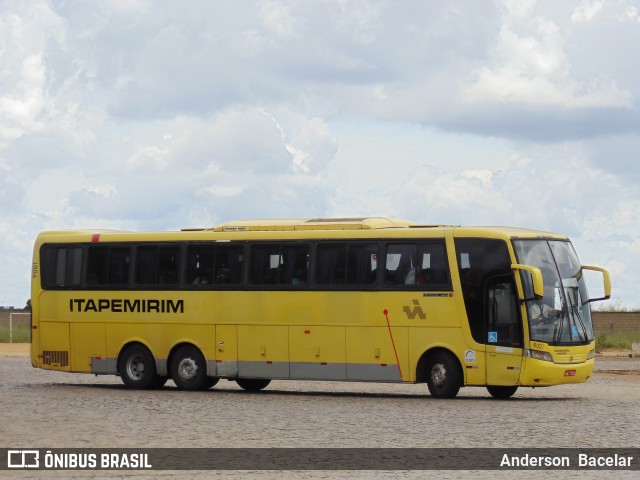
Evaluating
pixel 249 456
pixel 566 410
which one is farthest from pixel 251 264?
pixel 249 456

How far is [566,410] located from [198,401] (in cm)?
670

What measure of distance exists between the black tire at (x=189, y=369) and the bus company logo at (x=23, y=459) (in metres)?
14.2

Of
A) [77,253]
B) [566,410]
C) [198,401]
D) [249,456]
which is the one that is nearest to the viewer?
[249,456]

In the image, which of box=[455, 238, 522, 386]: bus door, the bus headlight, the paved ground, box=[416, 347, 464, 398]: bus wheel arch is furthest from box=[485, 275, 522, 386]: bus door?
box=[416, 347, 464, 398]: bus wheel arch

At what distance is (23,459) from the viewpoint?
15289mm

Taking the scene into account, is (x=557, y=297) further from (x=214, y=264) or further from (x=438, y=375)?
(x=214, y=264)

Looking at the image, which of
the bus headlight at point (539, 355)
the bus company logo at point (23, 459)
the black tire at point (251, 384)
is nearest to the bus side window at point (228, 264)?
the black tire at point (251, 384)

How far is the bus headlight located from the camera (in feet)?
86.5

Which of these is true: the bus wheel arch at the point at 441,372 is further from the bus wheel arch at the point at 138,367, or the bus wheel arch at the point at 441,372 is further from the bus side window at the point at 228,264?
the bus wheel arch at the point at 138,367

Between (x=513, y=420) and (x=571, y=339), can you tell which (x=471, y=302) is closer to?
(x=571, y=339)

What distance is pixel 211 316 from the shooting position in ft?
98.8

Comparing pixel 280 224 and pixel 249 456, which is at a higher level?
pixel 280 224

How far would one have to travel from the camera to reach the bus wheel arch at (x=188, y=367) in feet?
99.4

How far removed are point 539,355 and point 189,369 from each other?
26.0ft
